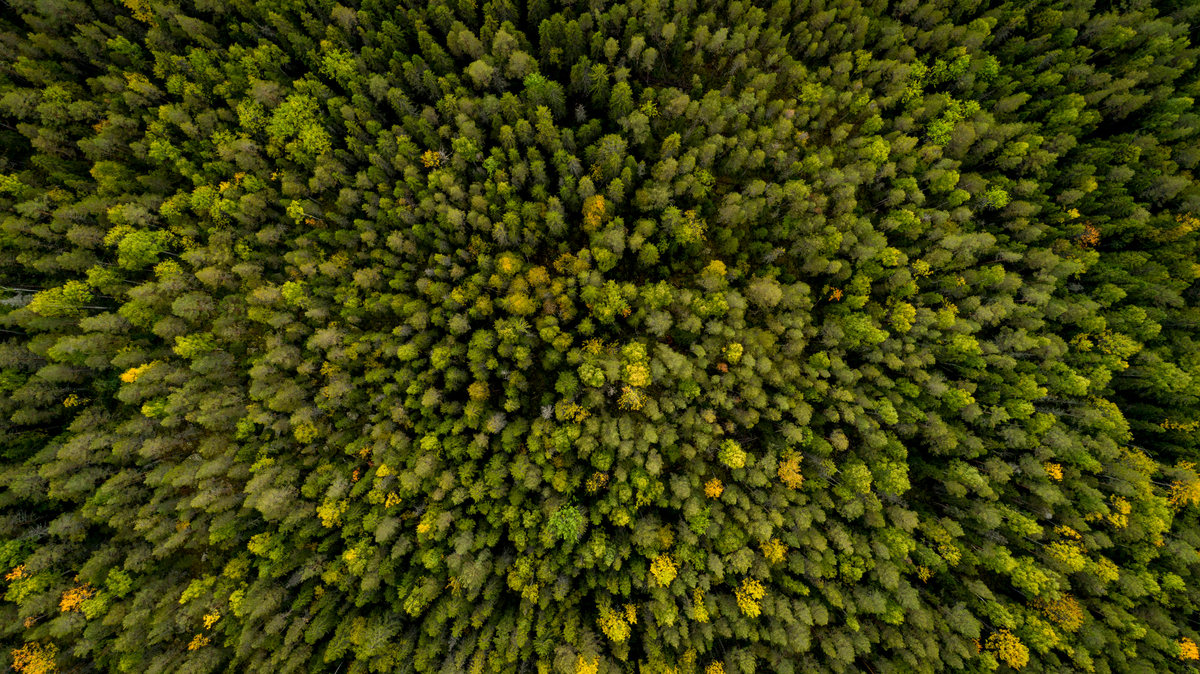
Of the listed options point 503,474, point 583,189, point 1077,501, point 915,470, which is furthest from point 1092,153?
point 503,474

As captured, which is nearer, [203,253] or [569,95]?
[203,253]

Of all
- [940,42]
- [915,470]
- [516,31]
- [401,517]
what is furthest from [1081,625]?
[516,31]

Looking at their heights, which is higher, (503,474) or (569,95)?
(569,95)

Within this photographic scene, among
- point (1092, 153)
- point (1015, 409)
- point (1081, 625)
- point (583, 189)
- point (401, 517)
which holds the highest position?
point (1092, 153)

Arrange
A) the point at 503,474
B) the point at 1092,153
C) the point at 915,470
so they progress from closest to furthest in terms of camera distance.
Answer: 1. the point at 503,474
2. the point at 915,470
3. the point at 1092,153

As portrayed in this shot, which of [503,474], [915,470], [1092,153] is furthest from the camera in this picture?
[1092,153]

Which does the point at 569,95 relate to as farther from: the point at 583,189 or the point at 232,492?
the point at 232,492
